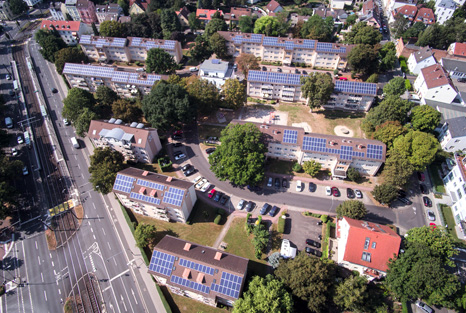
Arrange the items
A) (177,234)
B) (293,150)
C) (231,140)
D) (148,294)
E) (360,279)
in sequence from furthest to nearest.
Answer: (293,150) < (231,140) < (177,234) < (148,294) < (360,279)

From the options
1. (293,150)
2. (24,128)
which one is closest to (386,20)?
(293,150)

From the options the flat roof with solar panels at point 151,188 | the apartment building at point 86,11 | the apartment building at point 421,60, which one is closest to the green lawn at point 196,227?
the flat roof with solar panels at point 151,188

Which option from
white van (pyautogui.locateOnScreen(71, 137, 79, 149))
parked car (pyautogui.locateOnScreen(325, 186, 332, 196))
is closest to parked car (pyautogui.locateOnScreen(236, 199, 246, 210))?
parked car (pyautogui.locateOnScreen(325, 186, 332, 196))

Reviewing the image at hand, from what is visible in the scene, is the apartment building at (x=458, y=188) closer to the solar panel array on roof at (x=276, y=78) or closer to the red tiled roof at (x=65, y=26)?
the solar panel array on roof at (x=276, y=78)

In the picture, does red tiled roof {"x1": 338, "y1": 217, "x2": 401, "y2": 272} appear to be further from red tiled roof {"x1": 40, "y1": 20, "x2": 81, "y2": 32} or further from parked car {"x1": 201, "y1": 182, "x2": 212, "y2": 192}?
red tiled roof {"x1": 40, "y1": 20, "x2": 81, "y2": 32}

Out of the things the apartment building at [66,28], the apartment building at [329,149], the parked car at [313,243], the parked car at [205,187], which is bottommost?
the parked car at [313,243]

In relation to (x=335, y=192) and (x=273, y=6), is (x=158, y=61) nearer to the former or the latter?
(x=335, y=192)

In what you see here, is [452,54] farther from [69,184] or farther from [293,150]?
[69,184]
